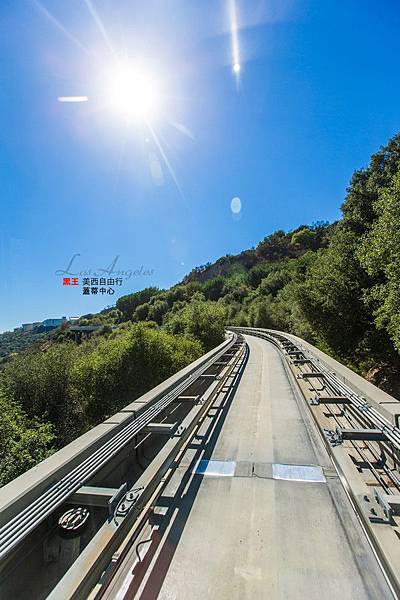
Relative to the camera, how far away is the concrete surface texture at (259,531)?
6.36ft

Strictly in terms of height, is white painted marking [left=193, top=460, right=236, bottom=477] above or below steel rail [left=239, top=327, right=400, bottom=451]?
below

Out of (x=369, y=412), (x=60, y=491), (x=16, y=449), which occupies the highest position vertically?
(x=369, y=412)

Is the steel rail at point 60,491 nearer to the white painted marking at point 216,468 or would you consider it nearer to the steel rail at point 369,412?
the white painted marking at point 216,468

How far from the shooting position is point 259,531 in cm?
242

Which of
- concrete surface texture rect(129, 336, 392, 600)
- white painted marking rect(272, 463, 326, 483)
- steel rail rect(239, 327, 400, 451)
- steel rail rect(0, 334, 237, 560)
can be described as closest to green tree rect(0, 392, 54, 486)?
steel rail rect(0, 334, 237, 560)

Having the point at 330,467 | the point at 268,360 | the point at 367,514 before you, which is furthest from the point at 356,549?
the point at 268,360

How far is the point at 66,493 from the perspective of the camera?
86.7 inches

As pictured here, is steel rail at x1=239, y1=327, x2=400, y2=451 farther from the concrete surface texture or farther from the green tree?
the green tree

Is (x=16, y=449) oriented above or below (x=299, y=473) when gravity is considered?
below

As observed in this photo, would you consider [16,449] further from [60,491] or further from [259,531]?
[259,531]

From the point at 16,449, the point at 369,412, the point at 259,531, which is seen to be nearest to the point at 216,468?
the point at 259,531

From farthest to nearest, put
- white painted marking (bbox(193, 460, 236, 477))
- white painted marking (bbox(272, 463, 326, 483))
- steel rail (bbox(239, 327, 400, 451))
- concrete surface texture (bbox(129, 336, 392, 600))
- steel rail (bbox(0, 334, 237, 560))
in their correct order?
1. white painted marking (bbox(193, 460, 236, 477))
2. white painted marking (bbox(272, 463, 326, 483))
3. steel rail (bbox(239, 327, 400, 451))
4. concrete surface texture (bbox(129, 336, 392, 600))
5. steel rail (bbox(0, 334, 237, 560))

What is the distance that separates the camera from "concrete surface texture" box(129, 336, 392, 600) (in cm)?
194

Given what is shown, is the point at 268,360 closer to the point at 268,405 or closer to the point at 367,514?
the point at 268,405
